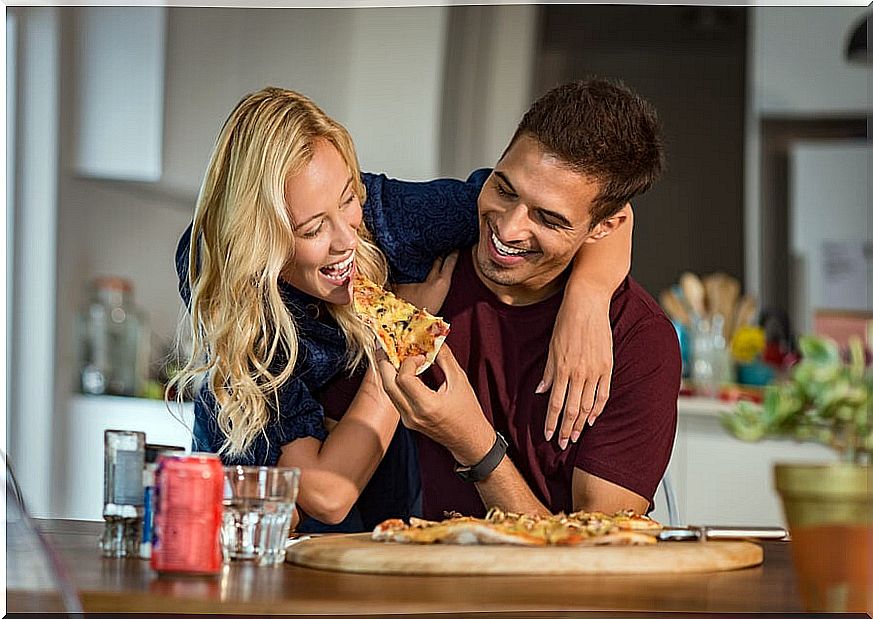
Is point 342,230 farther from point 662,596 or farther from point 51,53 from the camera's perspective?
point 51,53

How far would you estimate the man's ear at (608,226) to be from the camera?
62.7 inches

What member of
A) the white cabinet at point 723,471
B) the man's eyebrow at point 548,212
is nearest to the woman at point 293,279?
the man's eyebrow at point 548,212

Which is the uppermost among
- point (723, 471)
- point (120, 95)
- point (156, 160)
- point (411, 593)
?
point (120, 95)

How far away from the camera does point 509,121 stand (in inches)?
104

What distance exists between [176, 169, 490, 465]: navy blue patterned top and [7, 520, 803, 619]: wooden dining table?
1.20 ft

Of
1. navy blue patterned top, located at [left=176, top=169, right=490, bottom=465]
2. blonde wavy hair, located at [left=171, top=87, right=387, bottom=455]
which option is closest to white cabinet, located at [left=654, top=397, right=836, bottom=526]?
navy blue patterned top, located at [left=176, top=169, right=490, bottom=465]

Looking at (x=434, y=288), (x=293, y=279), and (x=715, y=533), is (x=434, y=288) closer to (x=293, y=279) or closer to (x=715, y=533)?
(x=293, y=279)

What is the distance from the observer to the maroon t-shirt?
1565 mm

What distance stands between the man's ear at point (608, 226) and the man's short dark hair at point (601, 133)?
0.05m

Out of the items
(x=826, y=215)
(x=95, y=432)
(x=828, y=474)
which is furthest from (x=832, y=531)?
(x=826, y=215)

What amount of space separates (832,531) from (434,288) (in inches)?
28.0

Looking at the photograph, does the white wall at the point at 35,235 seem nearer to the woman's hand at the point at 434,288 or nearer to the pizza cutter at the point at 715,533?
the woman's hand at the point at 434,288

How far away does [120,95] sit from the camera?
288 centimetres

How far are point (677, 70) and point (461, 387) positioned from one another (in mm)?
3694
